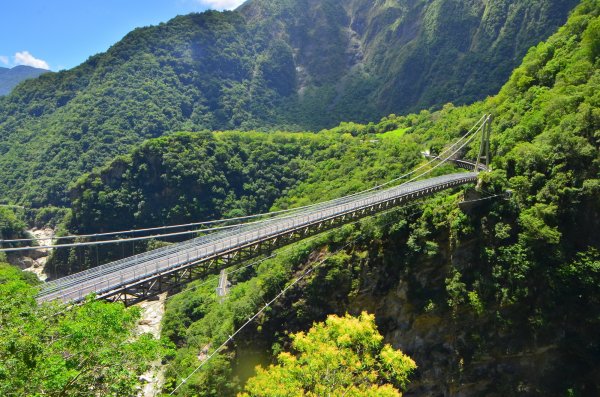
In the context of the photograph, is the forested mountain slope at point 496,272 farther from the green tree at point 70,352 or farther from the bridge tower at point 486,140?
the green tree at point 70,352

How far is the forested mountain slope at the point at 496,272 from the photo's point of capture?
81.8 feet

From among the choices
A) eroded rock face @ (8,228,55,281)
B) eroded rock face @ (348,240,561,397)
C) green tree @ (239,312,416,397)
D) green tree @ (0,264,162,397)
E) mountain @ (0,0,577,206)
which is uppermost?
mountain @ (0,0,577,206)

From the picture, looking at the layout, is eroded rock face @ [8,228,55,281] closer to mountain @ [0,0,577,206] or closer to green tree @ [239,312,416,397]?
mountain @ [0,0,577,206]

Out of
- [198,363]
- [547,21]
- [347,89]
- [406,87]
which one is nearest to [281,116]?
[347,89]

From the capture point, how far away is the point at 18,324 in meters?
11.0

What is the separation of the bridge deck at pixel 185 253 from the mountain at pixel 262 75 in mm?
77250

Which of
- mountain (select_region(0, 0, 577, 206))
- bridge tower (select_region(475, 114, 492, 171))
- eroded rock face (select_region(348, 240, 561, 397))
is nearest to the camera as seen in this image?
eroded rock face (select_region(348, 240, 561, 397))

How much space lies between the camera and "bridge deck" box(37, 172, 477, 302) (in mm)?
19906

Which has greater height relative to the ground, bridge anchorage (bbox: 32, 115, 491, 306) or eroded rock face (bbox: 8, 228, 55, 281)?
bridge anchorage (bbox: 32, 115, 491, 306)

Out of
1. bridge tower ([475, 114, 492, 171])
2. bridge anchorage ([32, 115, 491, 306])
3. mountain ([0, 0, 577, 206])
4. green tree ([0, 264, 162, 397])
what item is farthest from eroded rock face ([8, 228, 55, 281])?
bridge tower ([475, 114, 492, 171])

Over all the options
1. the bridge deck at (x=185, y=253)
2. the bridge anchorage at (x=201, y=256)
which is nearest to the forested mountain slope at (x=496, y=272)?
the bridge deck at (x=185, y=253)

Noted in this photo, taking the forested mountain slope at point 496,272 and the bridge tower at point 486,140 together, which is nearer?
the forested mountain slope at point 496,272

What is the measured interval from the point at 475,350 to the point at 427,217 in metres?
9.10

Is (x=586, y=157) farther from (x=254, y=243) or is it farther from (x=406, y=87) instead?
(x=406, y=87)
